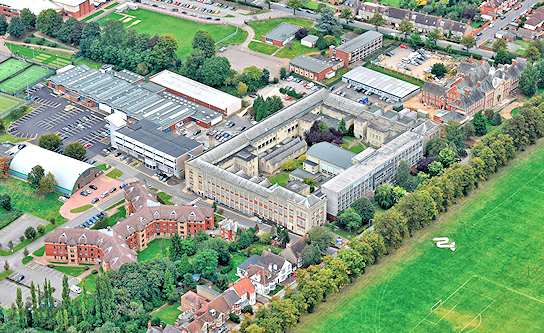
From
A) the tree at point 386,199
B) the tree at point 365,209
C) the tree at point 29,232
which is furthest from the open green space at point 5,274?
the tree at point 386,199

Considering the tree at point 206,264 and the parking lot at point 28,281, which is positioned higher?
the tree at point 206,264

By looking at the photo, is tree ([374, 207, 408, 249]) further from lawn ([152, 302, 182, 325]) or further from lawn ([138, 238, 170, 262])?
lawn ([152, 302, 182, 325])

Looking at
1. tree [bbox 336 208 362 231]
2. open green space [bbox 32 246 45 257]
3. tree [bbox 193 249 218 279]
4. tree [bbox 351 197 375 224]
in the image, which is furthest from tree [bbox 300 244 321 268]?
open green space [bbox 32 246 45 257]

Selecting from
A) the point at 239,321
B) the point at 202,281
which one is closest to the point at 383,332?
the point at 239,321

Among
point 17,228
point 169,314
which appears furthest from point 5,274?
point 169,314

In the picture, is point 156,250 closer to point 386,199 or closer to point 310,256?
point 310,256

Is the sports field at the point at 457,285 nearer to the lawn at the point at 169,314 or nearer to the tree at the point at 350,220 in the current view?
the tree at the point at 350,220
